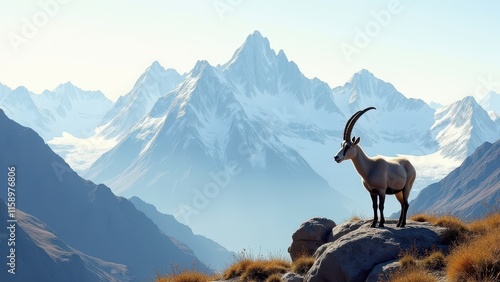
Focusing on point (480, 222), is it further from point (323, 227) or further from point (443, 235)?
point (323, 227)

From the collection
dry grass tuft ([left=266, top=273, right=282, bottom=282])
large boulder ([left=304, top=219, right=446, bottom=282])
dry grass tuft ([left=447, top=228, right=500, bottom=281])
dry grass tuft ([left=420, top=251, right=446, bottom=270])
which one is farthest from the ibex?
dry grass tuft ([left=447, top=228, right=500, bottom=281])

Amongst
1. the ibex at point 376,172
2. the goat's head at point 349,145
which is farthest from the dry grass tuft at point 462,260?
the goat's head at point 349,145

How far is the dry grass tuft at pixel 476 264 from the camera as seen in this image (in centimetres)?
1503

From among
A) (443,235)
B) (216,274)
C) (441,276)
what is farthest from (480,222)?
(216,274)

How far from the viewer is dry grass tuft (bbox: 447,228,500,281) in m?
15.0

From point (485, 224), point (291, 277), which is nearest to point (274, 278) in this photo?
point (291, 277)

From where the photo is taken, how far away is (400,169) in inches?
837

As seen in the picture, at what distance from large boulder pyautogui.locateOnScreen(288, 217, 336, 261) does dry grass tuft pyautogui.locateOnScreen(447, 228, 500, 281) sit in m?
10.9

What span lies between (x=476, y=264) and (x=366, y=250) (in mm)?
4214

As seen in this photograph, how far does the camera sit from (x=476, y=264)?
15.2 metres

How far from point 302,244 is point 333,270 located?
8.40 m

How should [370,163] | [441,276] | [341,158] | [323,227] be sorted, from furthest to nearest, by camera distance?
1. [323,227]
2. [370,163]
3. [341,158]
4. [441,276]

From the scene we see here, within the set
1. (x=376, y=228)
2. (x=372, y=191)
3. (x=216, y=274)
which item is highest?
(x=372, y=191)

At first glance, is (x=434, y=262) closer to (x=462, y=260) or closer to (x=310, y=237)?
(x=462, y=260)
